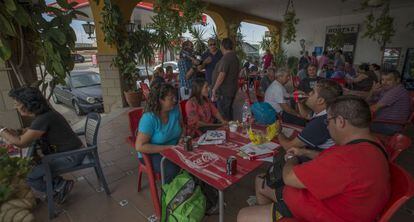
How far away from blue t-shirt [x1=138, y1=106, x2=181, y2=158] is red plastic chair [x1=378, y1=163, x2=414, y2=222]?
1466mm

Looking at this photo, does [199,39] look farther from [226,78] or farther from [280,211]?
[280,211]

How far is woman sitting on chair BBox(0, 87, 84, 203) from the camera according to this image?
1812 mm

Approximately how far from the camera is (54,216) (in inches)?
78.6

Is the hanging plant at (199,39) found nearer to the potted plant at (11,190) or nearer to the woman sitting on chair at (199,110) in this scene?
the woman sitting on chair at (199,110)

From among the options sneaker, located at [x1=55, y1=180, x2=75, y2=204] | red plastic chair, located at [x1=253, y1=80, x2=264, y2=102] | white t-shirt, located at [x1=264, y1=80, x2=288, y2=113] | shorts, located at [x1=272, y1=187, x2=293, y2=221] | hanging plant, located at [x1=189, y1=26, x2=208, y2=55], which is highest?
hanging plant, located at [x1=189, y1=26, x2=208, y2=55]

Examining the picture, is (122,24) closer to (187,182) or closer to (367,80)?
(187,182)

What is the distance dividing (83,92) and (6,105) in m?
2.90

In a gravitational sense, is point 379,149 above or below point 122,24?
below

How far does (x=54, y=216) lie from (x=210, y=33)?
22.2 ft

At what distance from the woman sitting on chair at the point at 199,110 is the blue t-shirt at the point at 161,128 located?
43cm

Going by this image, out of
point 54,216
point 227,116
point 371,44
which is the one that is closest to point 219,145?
point 54,216

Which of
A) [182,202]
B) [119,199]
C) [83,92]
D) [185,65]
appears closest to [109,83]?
[83,92]

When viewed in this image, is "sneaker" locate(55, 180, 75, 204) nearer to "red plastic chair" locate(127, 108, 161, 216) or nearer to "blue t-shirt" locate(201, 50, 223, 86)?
"red plastic chair" locate(127, 108, 161, 216)

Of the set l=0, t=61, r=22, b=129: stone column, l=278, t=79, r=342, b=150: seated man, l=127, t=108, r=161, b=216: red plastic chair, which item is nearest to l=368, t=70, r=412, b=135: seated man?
l=278, t=79, r=342, b=150: seated man
